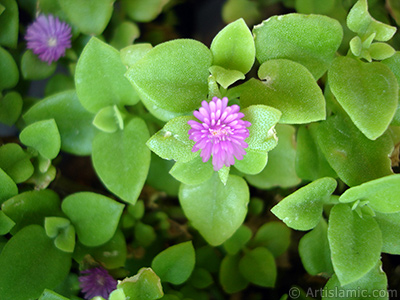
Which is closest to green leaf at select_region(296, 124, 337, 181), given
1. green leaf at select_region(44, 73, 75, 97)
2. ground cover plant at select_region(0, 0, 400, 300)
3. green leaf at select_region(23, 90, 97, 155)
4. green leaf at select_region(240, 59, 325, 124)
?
ground cover plant at select_region(0, 0, 400, 300)

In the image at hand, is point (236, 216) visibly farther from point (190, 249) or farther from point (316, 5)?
point (316, 5)

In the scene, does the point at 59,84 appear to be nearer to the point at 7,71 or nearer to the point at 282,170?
the point at 7,71

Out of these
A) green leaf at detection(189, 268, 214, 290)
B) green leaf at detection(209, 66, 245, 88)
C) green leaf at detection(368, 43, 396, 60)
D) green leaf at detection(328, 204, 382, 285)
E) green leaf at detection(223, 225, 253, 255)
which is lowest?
green leaf at detection(189, 268, 214, 290)

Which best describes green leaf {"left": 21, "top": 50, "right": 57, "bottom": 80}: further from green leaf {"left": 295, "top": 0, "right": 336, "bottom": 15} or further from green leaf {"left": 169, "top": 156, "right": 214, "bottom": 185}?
green leaf {"left": 295, "top": 0, "right": 336, "bottom": 15}

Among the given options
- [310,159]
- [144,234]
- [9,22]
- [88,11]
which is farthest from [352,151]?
[9,22]

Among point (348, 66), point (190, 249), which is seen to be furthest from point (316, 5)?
point (190, 249)

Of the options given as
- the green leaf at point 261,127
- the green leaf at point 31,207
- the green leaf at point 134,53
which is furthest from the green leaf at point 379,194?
the green leaf at point 31,207

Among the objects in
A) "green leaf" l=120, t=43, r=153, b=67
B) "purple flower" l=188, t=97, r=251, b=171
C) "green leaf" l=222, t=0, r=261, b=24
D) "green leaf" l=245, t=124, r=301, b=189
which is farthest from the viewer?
"green leaf" l=222, t=0, r=261, b=24
